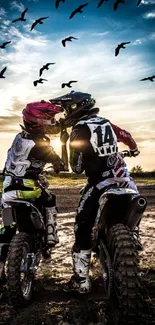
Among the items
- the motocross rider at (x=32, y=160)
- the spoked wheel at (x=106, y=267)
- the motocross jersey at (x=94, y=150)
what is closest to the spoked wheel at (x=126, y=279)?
the spoked wheel at (x=106, y=267)

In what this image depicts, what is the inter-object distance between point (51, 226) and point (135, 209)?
1.69m

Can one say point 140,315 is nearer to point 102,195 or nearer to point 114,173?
point 102,195

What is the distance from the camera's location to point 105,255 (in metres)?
3.89

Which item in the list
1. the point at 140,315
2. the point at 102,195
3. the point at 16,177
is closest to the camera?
the point at 140,315

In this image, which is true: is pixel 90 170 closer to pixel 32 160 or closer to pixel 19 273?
pixel 32 160

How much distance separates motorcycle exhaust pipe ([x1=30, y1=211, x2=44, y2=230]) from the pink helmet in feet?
3.46

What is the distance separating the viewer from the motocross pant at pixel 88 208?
4.08m

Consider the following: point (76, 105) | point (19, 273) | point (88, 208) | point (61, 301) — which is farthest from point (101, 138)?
point (61, 301)

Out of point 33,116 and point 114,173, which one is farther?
point 33,116

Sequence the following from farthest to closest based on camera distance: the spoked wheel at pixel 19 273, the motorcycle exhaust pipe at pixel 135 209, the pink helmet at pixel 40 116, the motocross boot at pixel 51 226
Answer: the motocross boot at pixel 51 226, the pink helmet at pixel 40 116, the spoked wheel at pixel 19 273, the motorcycle exhaust pipe at pixel 135 209

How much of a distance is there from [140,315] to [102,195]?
1127mm

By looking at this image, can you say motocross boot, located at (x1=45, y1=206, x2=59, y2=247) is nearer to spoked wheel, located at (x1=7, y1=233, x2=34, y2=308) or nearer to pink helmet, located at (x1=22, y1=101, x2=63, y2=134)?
spoked wheel, located at (x1=7, y1=233, x2=34, y2=308)

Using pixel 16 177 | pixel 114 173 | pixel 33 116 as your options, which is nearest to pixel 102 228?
pixel 114 173

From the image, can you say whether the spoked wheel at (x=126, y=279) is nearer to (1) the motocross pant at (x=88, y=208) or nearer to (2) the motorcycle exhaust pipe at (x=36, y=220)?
(1) the motocross pant at (x=88, y=208)
